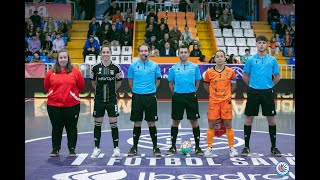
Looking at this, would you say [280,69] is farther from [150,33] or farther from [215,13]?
[215,13]

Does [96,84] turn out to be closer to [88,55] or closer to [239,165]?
[239,165]

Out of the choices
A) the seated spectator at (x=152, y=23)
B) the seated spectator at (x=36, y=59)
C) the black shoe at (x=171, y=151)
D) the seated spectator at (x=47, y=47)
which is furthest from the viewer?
the seated spectator at (x=152, y=23)

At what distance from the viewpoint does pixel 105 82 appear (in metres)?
8.02

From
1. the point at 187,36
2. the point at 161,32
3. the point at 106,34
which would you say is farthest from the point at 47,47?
the point at 187,36

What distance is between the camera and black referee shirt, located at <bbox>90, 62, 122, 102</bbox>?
7996 millimetres

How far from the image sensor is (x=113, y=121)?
8055 mm

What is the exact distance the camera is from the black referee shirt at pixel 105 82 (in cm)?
800

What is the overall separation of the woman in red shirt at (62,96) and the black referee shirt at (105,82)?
0.37 meters

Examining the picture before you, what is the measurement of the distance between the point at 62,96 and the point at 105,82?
0.77 meters

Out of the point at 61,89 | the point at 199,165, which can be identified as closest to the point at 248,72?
the point at 199,165

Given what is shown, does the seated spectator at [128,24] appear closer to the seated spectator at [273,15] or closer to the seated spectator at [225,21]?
the seated spectator at [225,21]

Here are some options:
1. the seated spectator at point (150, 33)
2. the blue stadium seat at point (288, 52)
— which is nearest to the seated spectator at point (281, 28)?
the blue stadium seat at point (288, 52)

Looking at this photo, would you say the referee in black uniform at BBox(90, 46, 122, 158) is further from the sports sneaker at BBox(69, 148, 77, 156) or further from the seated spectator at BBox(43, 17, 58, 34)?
the seated spectator at BBox(43, 17, 58, 34)
